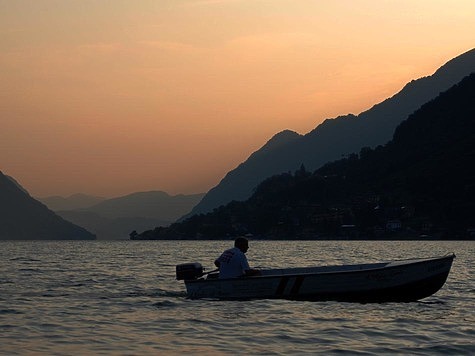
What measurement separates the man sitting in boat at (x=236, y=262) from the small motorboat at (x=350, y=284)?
0.88ft

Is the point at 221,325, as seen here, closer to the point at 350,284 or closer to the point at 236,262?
the point at 236,262

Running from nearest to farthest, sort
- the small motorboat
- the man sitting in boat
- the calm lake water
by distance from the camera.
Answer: the calm lake water
the small motorboat
the man sitting in boat

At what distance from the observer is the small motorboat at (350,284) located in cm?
2583

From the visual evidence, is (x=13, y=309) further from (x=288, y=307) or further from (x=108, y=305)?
(x=288, y=307)

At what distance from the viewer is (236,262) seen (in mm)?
26406

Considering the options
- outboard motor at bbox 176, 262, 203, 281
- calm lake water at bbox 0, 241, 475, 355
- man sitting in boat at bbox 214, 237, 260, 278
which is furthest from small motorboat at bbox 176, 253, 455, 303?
outboard motor at bbox 176, 262, 203, 281

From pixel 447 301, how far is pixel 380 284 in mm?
3408

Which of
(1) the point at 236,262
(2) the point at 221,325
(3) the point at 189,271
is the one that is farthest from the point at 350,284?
(2) the point at 221,325

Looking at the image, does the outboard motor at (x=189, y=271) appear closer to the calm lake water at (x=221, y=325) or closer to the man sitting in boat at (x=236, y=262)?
the calm lake water at (x=221, y=325)

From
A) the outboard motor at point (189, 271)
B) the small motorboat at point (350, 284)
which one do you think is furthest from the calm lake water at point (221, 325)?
the outboard motor at point (189, 271)

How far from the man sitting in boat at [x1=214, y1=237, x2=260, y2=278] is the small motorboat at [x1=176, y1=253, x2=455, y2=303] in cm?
27

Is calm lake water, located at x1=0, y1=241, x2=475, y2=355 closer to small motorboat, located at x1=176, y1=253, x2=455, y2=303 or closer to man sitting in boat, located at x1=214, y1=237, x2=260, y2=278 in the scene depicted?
small motorboat, located at x1=176, y1=253, x2=455, y2=303

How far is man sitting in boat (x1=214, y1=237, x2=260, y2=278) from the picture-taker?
26312 mm

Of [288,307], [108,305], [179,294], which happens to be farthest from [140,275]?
[288,307]
